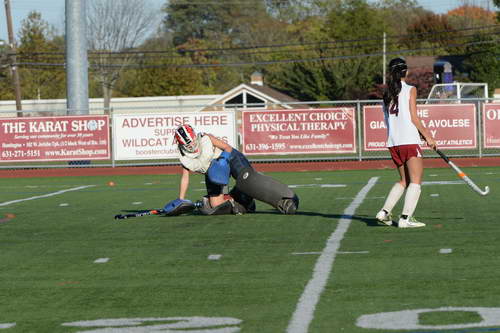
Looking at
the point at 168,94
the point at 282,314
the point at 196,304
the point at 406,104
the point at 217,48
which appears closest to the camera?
the point at 282,314

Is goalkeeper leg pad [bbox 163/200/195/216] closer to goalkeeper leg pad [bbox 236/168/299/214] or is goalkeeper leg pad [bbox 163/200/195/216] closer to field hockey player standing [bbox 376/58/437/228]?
goalkeeper leg pad [bbox 236/168/299/214]

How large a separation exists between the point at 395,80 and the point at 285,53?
72.6 m

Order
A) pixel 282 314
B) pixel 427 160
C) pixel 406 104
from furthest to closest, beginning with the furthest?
pixel 427 160, pixel 406 104, pixel 282 314

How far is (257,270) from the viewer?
328 inches

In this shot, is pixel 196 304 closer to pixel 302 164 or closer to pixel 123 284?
pixel 123 284

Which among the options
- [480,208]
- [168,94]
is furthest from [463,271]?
[168,94]

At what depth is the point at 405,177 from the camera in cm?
1076

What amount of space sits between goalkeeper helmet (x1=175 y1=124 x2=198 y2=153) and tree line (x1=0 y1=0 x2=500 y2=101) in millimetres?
44795

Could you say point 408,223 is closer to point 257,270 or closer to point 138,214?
point 257,270

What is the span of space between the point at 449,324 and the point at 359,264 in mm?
2431

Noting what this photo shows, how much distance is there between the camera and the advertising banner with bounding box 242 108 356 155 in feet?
81.7

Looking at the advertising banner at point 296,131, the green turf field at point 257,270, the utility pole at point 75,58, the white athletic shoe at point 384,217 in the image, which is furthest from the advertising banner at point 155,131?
the white athletic shoe at point 384,217

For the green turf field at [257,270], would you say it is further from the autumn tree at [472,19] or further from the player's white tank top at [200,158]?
the autumn tree at [472,19]

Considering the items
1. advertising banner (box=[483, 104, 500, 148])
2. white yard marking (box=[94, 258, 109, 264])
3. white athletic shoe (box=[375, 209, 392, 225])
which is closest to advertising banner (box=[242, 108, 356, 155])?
advertising banner (box=[483, 104, 500, 148])
